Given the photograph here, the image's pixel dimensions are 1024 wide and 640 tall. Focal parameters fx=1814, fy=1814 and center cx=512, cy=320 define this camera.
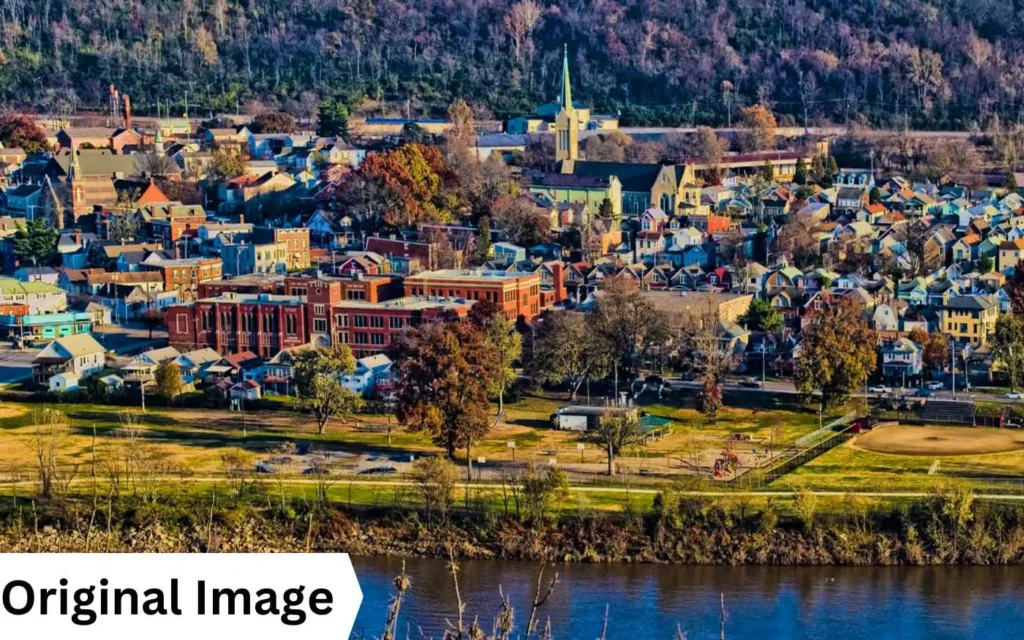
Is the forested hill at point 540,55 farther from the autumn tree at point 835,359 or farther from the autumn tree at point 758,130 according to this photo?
the autumn tree at point 835,359

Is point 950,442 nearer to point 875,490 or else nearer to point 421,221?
point 875,490

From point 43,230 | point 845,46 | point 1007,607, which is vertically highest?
point 845,46

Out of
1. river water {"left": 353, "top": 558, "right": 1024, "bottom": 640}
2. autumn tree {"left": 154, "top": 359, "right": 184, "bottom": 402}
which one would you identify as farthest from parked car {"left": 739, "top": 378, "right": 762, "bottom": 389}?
river water {"left": 353, "top": 558, "right": 1024, "bottom": 640}

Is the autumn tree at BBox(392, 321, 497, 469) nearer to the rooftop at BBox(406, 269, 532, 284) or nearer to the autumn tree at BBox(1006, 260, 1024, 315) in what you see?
the rooftop at BBox(406, 269, 532, 284)

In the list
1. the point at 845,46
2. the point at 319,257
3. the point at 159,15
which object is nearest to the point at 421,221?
the point at 319,257

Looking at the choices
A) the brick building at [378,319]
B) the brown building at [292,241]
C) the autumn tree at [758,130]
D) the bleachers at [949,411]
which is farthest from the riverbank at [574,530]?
the autumn tree at [758,130]
